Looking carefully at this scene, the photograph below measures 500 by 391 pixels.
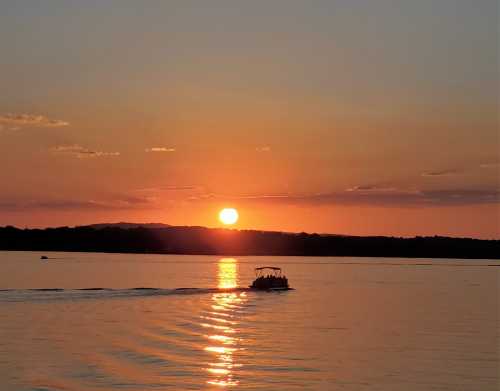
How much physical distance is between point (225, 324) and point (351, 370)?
27.3 m

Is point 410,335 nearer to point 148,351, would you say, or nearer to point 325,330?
point 325,330

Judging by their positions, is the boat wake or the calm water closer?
the calm water

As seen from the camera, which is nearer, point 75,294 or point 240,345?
point 240,345

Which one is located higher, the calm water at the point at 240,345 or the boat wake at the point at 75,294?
the boat wake at the point at 75,294

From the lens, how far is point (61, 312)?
266 ft

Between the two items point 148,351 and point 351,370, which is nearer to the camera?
point 351,370

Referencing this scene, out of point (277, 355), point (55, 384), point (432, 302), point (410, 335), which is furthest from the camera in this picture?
point (432, 302)

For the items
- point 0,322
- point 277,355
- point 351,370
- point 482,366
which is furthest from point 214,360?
point 0,322

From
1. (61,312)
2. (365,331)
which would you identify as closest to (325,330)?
(365,331)

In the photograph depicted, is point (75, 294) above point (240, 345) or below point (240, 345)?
above

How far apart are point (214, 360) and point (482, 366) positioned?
1825cm

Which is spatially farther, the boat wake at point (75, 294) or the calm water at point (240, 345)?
the boat wake at point (75, 294)

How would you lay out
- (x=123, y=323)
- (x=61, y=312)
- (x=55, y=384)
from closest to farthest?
1. (x=55, y=384)
2. (x=123, y=323)
3. (x=61, y=312)

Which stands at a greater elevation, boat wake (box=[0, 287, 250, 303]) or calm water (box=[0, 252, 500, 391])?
boat wake (box=[0, 287, 250, 303])
